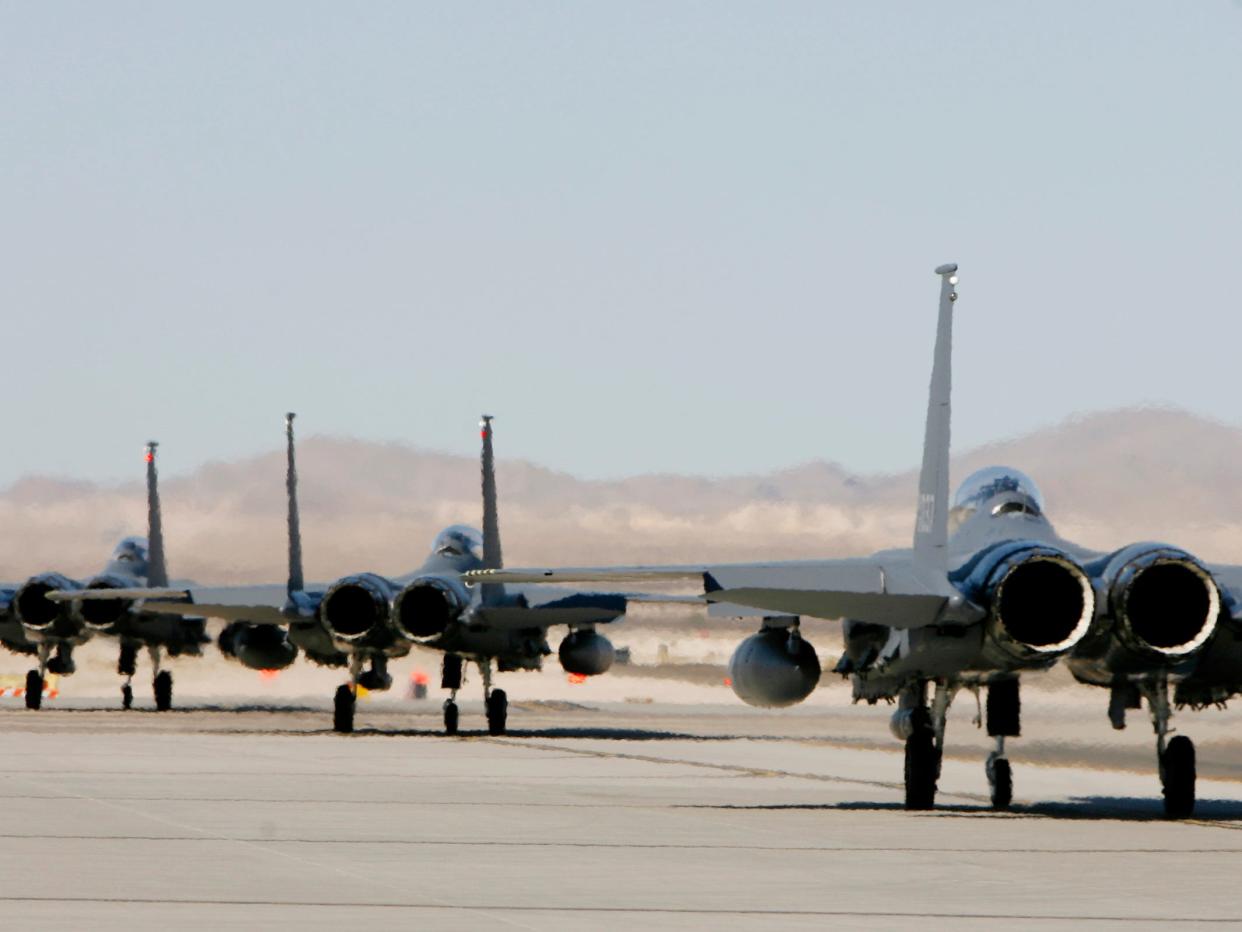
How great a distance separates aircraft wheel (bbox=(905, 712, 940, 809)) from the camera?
68.3 feet

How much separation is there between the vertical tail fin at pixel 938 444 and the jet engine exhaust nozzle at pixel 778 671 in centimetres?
276

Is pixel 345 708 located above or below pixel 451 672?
below

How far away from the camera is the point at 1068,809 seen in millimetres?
21750

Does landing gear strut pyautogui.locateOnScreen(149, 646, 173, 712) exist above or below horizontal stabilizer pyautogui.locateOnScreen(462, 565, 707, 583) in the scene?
below

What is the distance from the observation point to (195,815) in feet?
62.6

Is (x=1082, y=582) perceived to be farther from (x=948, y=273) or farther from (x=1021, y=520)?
(x=948, y=273)

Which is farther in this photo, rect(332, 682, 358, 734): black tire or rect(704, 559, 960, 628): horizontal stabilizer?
rect(332, 682, 358, 734): black tire

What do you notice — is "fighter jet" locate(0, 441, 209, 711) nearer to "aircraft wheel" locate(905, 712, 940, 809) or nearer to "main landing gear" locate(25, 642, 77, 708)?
"main landing gear" locate(25, 642, 77, 708)

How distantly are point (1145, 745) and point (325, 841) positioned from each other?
58.6ft

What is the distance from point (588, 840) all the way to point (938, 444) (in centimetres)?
563

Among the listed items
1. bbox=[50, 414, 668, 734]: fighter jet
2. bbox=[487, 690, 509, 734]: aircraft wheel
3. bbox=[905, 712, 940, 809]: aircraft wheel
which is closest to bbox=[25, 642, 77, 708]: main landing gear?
bbox=[50, 414, 668, 734]: fighter jet

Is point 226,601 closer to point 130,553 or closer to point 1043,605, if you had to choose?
point 130,553

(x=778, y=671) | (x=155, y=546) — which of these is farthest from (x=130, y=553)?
(x=778, y=671)

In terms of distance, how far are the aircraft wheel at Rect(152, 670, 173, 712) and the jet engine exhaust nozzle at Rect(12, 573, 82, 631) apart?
4.45 metres
